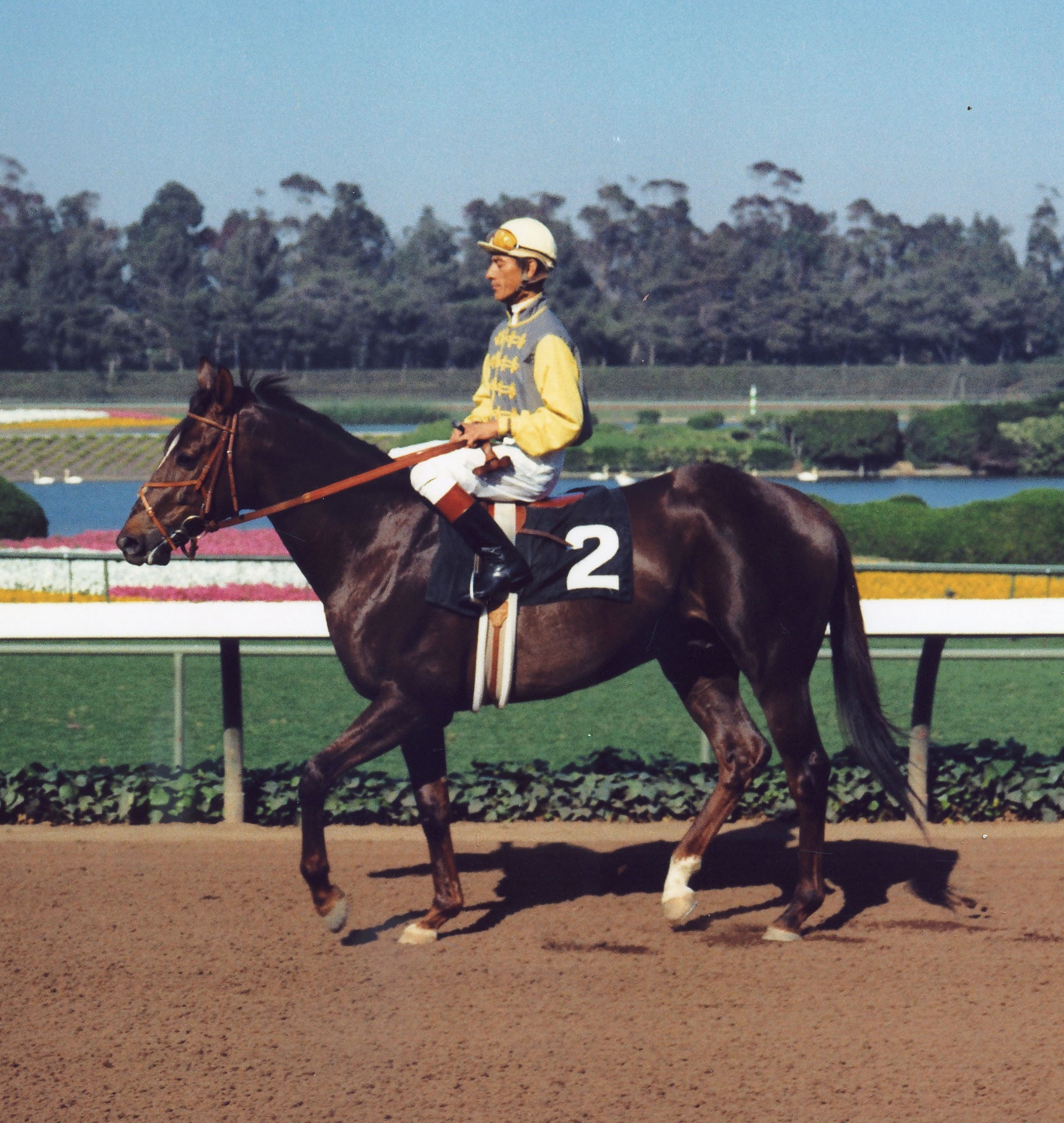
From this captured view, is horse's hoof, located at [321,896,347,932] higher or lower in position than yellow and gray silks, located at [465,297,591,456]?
lower

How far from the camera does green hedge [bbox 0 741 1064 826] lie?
19.1ft

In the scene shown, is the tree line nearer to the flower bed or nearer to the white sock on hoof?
the flower bed

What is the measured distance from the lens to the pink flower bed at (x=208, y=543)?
44.7 ft

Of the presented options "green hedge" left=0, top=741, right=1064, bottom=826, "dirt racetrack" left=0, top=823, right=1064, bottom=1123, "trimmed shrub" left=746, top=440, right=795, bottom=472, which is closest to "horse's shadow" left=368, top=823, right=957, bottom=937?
"dirt racetrack" left=0, top=823, right=1064, bottom=1123

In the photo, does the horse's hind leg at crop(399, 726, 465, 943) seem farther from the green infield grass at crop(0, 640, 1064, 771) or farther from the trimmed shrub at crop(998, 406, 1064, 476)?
the trimmed shrub at crop(998, 406, 1064, 476)

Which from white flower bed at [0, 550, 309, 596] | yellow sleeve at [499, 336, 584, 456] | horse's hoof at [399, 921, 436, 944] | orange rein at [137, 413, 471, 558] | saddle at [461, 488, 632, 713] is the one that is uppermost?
yellow sleeve at [499, 336, 584, 456]

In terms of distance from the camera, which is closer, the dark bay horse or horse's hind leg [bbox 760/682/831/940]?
the dark bay horse

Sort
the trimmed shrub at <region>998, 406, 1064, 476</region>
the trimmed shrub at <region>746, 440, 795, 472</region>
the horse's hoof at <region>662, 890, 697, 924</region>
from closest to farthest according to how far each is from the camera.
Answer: the horse's hoof at <region>662, 890, 697, 924</region>, the trimmed shrub at <region>746, 440, 795, 472</region>, the trimmed shrub at <region>998, 406, 1064, 476</region>

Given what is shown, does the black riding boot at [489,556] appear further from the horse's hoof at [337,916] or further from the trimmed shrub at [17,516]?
the trimmed shrub at [17,516]

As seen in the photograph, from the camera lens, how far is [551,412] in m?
4.25

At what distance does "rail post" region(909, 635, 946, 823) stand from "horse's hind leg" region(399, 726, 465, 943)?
77.8 inches

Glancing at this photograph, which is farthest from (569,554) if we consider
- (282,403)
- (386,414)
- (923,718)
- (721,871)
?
(386,414)

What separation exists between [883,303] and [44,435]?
38208mm

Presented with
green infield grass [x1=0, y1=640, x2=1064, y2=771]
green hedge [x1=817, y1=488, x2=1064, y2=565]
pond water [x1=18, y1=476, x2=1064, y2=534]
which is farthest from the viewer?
pond water [x1=18, y1=476, x2=1064, y2=534]
